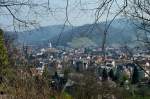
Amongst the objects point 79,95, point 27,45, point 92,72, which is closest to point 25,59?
point 27,45

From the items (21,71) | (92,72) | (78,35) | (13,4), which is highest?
(13,4)

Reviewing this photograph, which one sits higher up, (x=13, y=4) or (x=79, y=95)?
(x=13, y=4)

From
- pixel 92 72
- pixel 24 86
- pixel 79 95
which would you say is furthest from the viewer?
pixel 92 72

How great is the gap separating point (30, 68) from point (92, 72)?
22.7m

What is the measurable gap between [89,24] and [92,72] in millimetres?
25892

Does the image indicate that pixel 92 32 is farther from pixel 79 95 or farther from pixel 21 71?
pixel 79 95

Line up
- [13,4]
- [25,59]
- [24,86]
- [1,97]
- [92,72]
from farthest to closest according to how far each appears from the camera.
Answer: [92,72], [25,59], [1,97], [24,86], [13,4]

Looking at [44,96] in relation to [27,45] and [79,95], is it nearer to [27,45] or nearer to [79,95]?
[27,45]

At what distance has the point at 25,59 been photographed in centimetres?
830

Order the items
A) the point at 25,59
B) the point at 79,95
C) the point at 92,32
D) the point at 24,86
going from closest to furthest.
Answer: the point at 92,32 < the point at 24,86 < the point at 25,59 < the point at 79,95

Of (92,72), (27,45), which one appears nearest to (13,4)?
(27,45)

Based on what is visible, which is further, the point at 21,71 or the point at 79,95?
the point at 79,95

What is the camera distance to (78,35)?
173 inches

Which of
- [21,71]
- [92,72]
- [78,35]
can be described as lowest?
[92,72]
